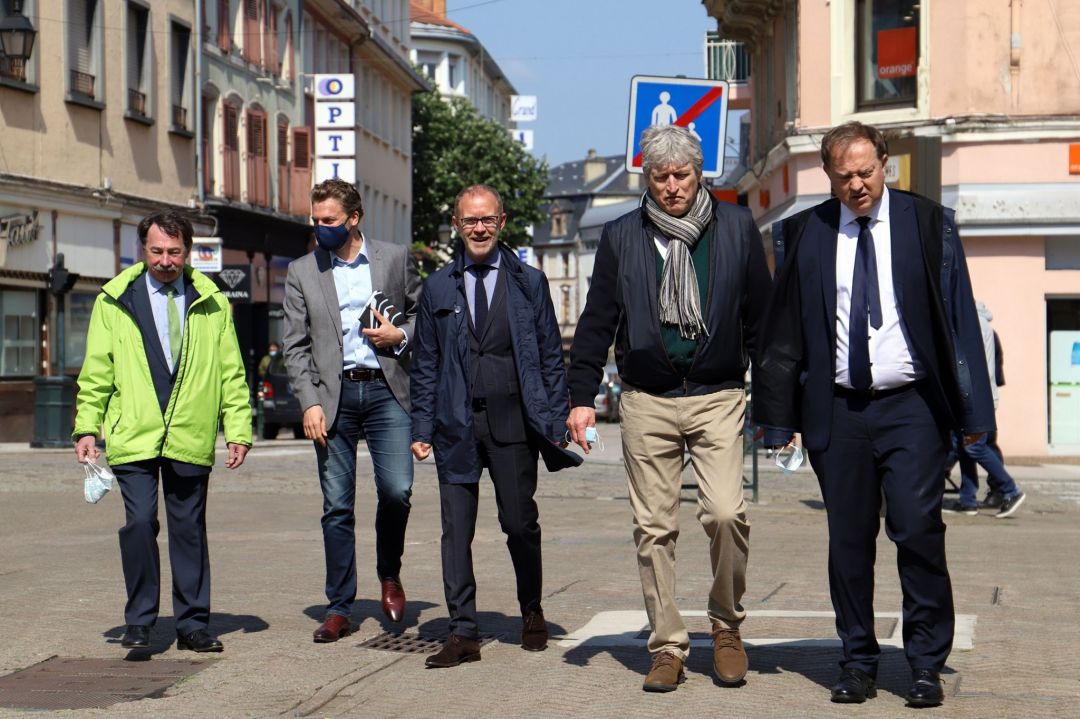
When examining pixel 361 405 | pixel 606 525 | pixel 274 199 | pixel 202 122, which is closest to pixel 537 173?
pixel 274 199

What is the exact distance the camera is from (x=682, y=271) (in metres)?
6.68

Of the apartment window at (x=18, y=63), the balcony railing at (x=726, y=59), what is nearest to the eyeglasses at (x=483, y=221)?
the apartment window at (x=18, y=63)

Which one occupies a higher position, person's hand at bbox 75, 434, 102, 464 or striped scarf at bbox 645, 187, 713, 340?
striped scarf at bbox 645, 187, 713, 340

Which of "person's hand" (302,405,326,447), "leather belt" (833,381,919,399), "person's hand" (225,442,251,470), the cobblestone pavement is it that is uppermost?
"leather belt" (833,381,919,399)

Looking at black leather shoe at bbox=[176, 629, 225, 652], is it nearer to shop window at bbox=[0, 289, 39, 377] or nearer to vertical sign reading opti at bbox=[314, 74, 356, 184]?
shop window at bbox=[0, 289, 39, 377]

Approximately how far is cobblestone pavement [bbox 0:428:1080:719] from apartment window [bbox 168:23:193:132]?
2136cm

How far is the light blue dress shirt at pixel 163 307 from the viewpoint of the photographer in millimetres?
7812

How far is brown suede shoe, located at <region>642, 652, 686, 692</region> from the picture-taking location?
652cm

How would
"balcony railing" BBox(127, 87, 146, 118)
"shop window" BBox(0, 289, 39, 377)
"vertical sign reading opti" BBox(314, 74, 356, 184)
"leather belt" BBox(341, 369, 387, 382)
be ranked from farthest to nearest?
1. "vertical sign reading opti" BBox(314, 74, 356, 184)
2. "balcony railing" BBox(127, 87, 146, 118)
3. "shop window" BBox(0, 289, 39, 377)
4. "leather belt" BBox(341, 369, 387, 382)

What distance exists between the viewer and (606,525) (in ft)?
47.2

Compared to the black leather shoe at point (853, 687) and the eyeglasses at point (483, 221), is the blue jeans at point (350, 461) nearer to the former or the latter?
the eyeglasses at point (483, 221)

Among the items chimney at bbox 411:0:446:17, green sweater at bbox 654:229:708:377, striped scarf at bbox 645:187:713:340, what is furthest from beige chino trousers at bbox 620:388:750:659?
chimney at bbox 411:0:446:17

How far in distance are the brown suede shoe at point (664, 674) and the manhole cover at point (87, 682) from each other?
177 cm

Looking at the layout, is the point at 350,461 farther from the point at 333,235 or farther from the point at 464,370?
the point at 333,235
